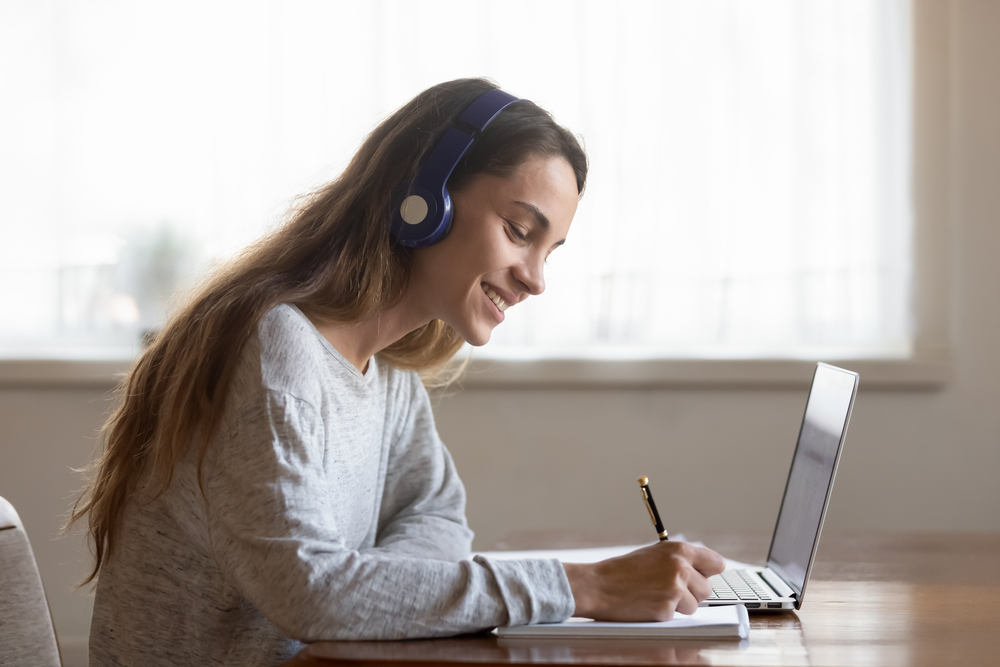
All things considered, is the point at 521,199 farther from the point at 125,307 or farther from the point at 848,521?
the point at 125,307

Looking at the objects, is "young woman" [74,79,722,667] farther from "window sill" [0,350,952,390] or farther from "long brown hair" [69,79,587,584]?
"window sill" [0,350,952,390]

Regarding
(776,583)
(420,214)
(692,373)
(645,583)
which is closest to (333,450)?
(420,214)

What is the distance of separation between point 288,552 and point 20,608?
12.4 inches

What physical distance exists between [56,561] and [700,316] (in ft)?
6.16

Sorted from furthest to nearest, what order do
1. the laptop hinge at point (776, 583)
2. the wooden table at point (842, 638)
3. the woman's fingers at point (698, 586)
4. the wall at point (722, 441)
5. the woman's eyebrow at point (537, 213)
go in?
the wall at point (722, 441)
the woman's eyebrow at point (537, 213)
the laptop hinge at point (776, 583)
the woman's fingers at point (698, 586)
the wooden table at point (842, 638)

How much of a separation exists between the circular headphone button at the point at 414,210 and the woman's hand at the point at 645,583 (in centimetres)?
43

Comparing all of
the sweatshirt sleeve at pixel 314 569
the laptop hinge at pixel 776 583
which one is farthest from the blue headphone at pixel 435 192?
the laptop hinge at pixel 776 583

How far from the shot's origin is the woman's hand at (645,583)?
2.54ft

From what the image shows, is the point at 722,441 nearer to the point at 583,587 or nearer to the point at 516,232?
the point at 516,232

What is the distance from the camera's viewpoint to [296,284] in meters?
0.98

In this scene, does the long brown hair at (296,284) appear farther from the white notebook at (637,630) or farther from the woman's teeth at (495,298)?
the white notebook at (637,630)

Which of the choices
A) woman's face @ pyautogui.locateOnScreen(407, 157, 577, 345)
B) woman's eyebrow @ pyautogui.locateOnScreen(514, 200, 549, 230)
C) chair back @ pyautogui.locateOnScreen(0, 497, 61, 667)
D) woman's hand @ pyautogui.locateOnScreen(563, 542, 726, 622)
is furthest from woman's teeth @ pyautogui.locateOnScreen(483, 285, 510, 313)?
chair back @ pyautogui.locateOnScreen(0, 497, 61, 667)

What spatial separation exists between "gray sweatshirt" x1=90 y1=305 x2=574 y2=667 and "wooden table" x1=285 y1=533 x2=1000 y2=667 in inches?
1.3

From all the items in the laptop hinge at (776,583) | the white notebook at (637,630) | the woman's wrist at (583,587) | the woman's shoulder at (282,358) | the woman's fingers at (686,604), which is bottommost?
the laptop hinge at (776,583)
